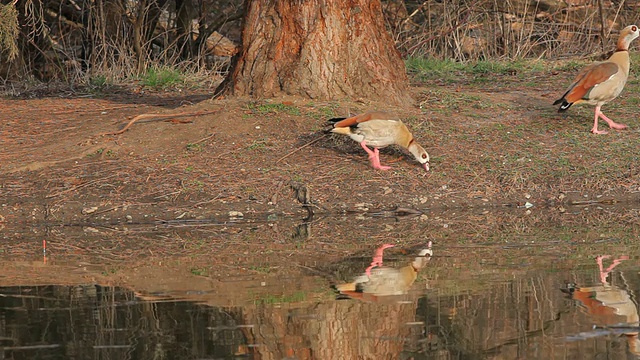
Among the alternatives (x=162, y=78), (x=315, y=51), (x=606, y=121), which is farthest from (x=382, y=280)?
(x=162, y=78)

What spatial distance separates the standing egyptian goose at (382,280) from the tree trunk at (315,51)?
4699 mm

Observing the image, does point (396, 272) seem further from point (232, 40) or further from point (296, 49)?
point (232, 40)

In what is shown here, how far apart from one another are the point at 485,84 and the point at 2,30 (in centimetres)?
642

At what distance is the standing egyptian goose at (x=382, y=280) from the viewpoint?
6176 millimetres

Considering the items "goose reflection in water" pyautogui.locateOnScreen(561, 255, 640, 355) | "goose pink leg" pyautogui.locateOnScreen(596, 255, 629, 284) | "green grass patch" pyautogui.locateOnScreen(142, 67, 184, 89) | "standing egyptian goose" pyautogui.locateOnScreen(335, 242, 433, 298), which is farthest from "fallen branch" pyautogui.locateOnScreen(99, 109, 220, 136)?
"goose reflection in water" pyautogui.locateOnScreen(561, 255, 640, 355)

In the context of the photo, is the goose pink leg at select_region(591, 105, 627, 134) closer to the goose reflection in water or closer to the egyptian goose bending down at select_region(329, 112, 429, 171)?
the egyptian goose bending down at select_region(329, 112, 429, 171)

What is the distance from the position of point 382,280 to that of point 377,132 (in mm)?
3849

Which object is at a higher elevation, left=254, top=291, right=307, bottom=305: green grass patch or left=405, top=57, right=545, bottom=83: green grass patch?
left=405, top=57, right=545, bottom=83: green grass patch

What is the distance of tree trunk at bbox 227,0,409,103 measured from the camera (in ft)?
37.7

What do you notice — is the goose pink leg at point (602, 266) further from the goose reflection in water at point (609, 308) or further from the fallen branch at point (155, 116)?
the fallen branch at point (155, 116)

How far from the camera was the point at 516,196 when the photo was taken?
33.4 ft

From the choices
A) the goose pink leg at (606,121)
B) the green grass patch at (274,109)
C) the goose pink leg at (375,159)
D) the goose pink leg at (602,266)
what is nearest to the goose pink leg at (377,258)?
the goose pink leg at (602,266)

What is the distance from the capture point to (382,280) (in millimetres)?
6496

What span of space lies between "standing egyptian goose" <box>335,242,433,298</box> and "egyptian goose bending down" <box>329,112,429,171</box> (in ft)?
9.85
